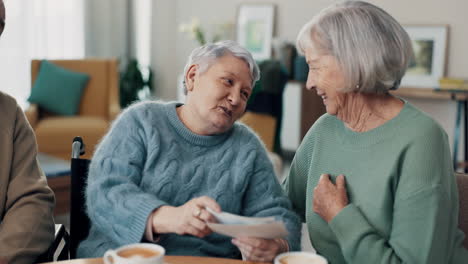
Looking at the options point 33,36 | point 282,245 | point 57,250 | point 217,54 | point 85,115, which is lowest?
point 85,115

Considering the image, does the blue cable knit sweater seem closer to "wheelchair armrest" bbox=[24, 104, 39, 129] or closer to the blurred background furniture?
the blurred background furniture

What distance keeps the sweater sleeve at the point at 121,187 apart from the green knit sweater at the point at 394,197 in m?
0.47

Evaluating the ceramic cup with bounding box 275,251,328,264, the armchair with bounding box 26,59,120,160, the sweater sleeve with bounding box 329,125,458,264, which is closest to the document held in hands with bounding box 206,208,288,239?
the ceramic cup with bounding box 275,251,328,264

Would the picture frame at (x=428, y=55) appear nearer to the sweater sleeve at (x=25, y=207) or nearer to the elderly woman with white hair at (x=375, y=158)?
the elderly woman with white hair at (x=375, y=158)

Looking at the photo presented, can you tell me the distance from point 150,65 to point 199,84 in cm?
609

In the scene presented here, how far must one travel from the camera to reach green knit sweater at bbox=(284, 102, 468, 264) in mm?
1425

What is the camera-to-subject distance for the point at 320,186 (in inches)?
62.5

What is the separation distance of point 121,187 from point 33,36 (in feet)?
17.6

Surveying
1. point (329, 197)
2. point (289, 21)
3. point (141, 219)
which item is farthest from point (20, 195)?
point (289, 21)

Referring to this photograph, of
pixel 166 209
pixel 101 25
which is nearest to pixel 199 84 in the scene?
pixel 166 209

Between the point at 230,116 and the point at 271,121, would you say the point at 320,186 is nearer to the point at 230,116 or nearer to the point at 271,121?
the point at 230,116

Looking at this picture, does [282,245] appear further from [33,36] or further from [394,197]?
[33,36]

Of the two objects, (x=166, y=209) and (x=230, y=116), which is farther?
(x=230, y=116)

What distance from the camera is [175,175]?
5.62 feet
